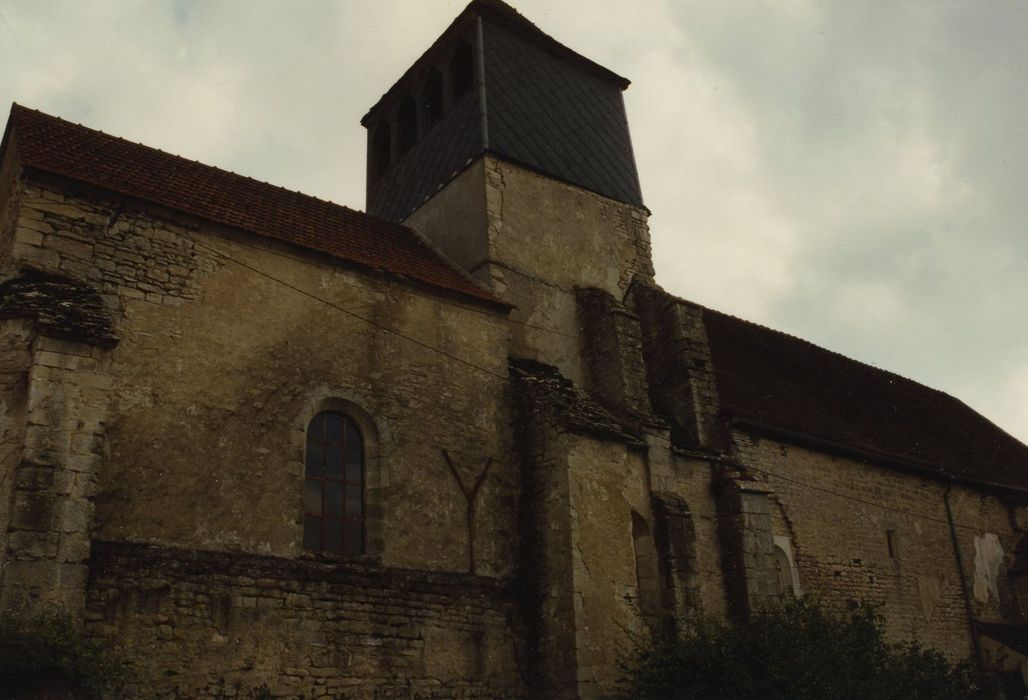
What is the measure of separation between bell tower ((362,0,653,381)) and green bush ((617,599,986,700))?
5.13 metres

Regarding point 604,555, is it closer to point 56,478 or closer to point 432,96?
point 56,478

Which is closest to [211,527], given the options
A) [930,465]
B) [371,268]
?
[371,268]

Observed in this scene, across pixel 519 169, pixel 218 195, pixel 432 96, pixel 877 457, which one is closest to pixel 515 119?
pixel 519 169

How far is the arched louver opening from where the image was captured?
1917 centimetres

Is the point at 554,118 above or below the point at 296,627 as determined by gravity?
above

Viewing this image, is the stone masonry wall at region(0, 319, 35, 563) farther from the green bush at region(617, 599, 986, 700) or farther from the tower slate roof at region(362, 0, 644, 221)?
the tower slate roof at region(362, 0, 644, 221)

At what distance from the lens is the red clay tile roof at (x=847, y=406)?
16812 millimetres

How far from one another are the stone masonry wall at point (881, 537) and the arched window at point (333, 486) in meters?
6.63

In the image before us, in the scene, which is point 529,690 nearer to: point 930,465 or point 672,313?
point 672,313

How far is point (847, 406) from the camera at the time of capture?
744 inches

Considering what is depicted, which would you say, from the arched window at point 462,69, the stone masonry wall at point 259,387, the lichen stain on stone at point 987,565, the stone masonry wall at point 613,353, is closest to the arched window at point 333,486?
the stone masonry wall at point 259,387

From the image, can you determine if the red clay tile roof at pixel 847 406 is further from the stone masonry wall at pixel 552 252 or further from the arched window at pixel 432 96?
the arched window at pixel 432 96

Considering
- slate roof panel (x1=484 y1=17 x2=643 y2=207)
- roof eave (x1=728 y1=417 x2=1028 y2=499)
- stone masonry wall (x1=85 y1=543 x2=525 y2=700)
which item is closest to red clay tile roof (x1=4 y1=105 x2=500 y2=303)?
slate roof panel (x1=484 y1=17 x2=643 y2=207)

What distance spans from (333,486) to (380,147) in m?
10.3
